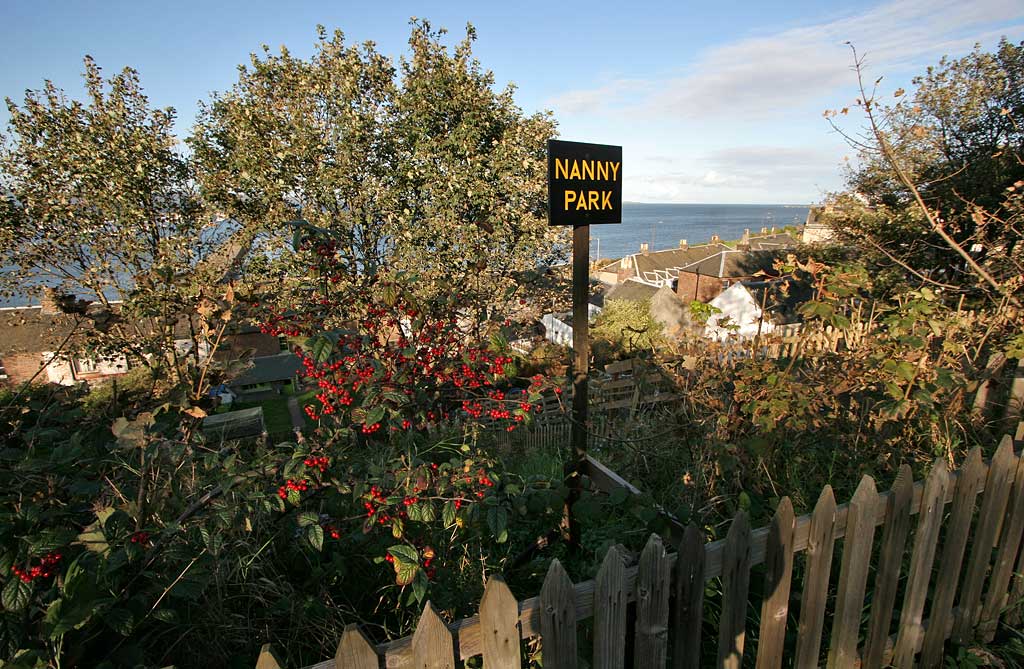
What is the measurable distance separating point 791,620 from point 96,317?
3250mm

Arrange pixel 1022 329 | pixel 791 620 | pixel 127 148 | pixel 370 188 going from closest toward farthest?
pixel 791 620, pixel 1022 329, pixel 127 148, pixel 370 188

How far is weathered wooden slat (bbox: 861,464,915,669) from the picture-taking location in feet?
6.16

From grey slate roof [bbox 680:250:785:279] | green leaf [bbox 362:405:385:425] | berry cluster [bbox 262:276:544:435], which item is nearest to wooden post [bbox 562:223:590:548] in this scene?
berry cluster [bbox 262:276:544:435]

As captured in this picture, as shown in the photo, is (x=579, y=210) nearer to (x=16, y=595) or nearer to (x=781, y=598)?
(x=781, y=598)

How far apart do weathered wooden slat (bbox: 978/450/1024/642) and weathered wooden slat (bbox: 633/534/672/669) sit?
188 cm

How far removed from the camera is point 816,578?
5.94 feet

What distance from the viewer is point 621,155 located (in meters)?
2.42

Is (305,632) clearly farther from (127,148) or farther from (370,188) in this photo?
(127,148)

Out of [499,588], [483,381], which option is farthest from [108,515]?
[483,381]

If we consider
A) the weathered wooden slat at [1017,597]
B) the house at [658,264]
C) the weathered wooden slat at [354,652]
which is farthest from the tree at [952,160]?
the house at [658,264]

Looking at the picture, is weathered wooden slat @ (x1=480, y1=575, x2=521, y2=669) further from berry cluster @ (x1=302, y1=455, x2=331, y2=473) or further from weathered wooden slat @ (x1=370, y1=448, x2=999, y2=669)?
berry cluster @ (x1=302, y1=455, x2=331, y2=473)

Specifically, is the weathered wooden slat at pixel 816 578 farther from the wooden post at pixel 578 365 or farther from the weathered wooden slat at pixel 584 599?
the wooden post at pixel 578 365

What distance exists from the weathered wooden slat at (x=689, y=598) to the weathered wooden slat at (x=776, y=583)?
11.6 inches

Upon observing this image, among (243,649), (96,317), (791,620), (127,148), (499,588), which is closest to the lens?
(499,588)
